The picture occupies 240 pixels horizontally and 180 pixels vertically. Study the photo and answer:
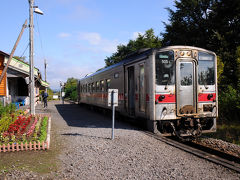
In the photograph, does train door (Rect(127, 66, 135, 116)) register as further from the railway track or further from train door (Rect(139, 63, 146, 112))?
the railway track

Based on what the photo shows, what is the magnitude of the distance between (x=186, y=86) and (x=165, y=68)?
3.25 ft

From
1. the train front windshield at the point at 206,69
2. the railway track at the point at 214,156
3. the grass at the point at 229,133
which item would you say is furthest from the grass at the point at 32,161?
the grass at the point at 229,133

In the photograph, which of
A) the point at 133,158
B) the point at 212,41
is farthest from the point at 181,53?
the point at 212,41

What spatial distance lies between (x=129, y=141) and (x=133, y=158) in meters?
1.82

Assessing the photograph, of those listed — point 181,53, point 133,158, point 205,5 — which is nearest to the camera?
point 133,158

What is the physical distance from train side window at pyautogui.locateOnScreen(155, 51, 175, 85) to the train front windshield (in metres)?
1.08

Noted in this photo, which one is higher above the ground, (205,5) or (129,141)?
(205,5)

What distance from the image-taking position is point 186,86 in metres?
8.71

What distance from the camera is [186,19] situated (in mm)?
25422

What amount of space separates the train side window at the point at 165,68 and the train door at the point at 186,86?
0.22 metres

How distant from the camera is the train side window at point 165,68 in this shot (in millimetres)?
8500

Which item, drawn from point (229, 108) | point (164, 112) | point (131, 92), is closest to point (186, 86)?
point (164, 112)

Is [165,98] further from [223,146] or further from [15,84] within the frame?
[15,84]

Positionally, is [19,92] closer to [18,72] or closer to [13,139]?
[18,72]
